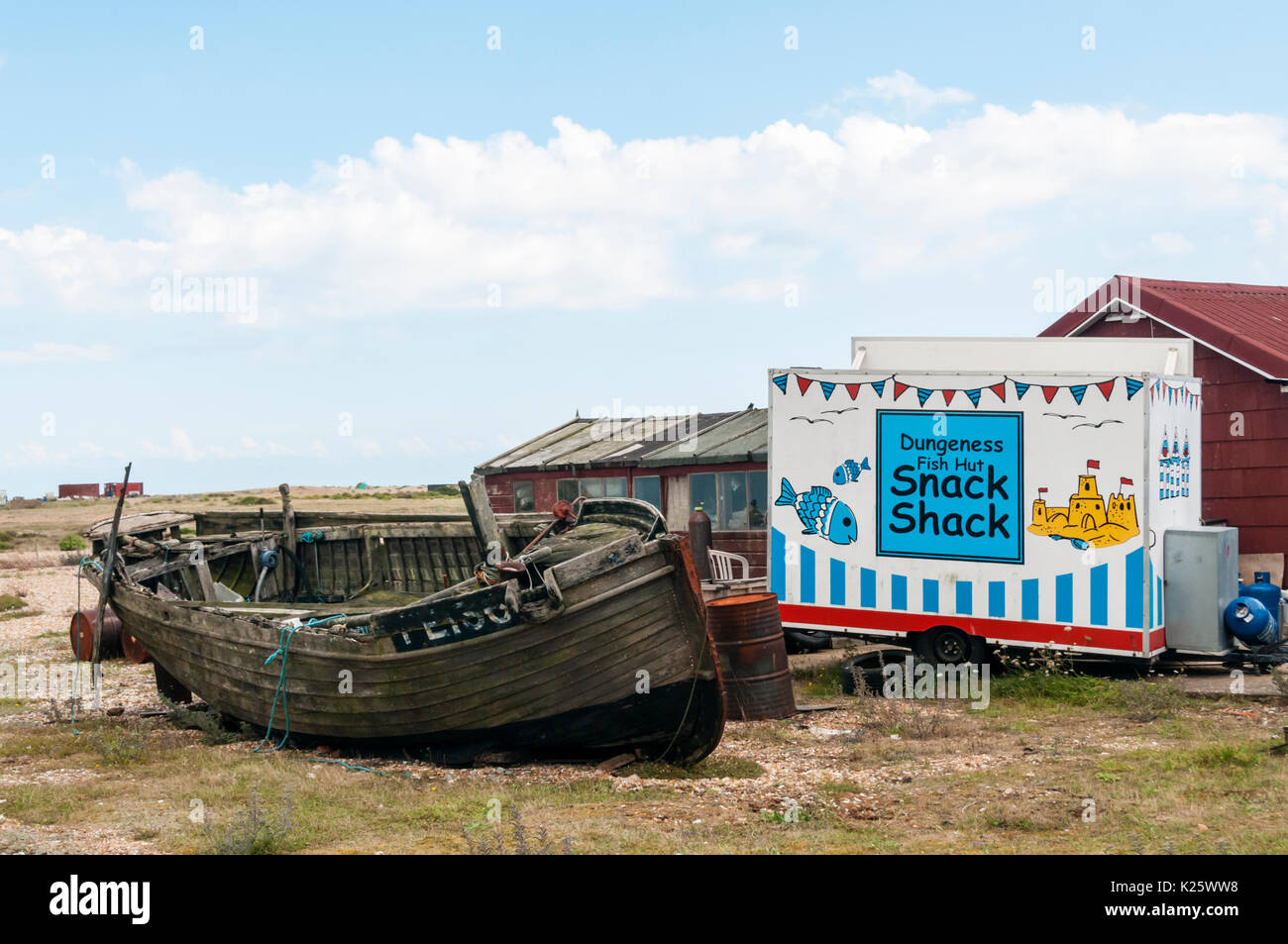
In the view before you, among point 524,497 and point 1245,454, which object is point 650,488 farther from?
point 1245,454

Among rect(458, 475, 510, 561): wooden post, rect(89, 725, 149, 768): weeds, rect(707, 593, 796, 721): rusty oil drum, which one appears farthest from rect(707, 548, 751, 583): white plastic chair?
rect(89, 725, 149, 768): weeds

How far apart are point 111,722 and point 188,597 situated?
7.73 feet

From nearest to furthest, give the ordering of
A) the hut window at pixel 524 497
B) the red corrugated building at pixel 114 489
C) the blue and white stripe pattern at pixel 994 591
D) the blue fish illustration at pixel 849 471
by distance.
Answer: the blue and white stripe pattern at pixel 994 591 → the blue fish illustration at pixel 849 471 → the hut window at pixel 524 497 → the red corrugated building at pixel 114 489

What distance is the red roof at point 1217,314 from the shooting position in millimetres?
14805

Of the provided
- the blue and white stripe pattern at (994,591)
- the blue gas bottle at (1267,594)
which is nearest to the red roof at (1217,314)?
the blue gas bottle at (1267,594)

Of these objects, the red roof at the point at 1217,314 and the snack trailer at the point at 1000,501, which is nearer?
the snack trailer at the point at 1000,501

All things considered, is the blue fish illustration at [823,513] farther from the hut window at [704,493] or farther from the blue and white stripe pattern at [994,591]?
the hut window at [704,493]

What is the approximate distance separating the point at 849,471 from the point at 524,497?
34.3 feet

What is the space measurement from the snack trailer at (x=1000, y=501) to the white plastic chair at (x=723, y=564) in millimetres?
4313

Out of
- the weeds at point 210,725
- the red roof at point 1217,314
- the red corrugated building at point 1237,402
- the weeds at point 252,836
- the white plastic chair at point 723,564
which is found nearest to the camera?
the weeds at point 252,836

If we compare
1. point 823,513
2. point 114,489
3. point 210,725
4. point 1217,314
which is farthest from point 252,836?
point 114,489

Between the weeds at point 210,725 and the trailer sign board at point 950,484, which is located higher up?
the trailer sign board at point 950,484

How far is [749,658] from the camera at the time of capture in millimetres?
11516

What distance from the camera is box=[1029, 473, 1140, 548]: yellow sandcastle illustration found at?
11656 millimetres
